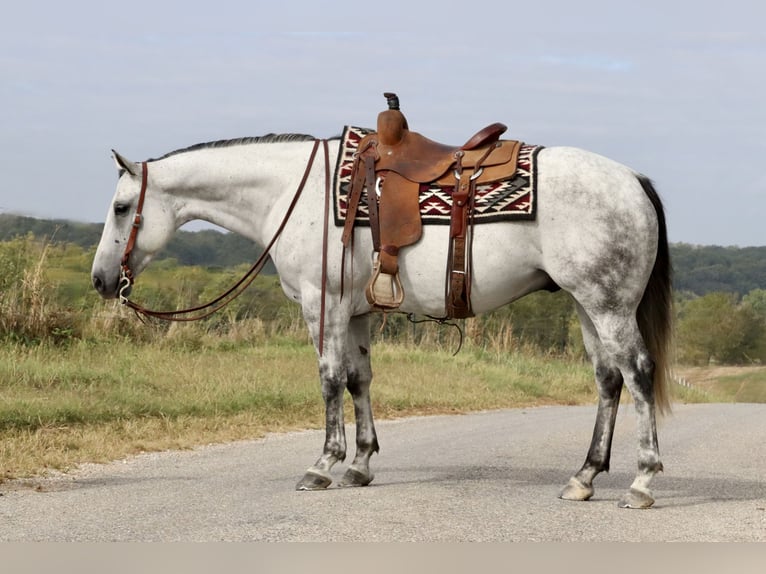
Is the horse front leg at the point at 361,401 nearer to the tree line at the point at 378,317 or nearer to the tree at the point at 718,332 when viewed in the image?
the tree line at the point at 378,317

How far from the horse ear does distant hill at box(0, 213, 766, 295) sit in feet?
87.1

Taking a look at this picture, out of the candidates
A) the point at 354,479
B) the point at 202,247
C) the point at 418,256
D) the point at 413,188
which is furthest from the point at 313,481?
the point at 202,247

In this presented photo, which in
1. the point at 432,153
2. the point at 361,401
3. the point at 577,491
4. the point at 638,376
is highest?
the point at 432,153

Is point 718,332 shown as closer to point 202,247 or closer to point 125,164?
point 202,247

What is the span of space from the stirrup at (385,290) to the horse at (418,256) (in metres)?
0.09

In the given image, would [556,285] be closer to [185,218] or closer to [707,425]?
[185,218]

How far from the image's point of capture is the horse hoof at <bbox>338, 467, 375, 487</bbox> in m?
8.22

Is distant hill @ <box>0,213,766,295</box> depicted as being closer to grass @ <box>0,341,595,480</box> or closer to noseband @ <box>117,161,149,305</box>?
grass @ <box>0,341,595,480</box>

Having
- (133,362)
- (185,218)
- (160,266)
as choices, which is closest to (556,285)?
(185,218)

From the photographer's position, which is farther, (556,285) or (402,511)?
(556,285)

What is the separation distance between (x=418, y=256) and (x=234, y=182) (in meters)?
1.65

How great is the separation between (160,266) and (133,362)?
25674 millimetres

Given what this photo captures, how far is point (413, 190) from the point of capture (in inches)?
310

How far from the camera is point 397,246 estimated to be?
7.81m
